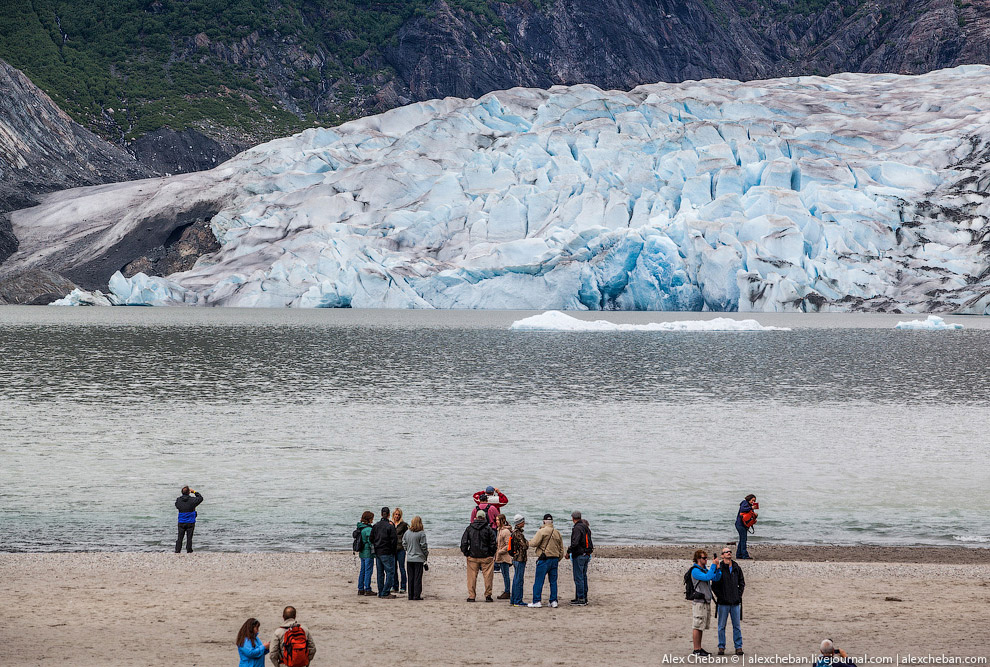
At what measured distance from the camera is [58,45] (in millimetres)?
163625

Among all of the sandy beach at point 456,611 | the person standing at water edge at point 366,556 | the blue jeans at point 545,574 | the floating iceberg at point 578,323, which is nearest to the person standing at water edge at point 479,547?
the sandy beach at point 456,611

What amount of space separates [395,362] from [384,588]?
30.8 metres

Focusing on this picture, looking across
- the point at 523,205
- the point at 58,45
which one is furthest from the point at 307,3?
the point at 523,205

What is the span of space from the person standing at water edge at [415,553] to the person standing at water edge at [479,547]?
0.44 metres

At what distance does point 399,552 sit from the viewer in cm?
1212

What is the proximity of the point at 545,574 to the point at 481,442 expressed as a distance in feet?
40.4

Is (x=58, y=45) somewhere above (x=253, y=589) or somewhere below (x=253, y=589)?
above

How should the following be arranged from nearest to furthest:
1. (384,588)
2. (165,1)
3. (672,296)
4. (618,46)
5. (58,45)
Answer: (384,588) < (672,296) < (58,45) < (165,1) < (618,46)

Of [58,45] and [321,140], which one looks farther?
[58,45]

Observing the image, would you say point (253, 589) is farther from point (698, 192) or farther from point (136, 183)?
point (136, 183)

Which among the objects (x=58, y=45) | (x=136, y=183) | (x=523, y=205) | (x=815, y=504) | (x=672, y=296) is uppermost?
(x=58, y=45)

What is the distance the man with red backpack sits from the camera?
7.84 m

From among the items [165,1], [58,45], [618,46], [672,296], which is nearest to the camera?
[672,296]

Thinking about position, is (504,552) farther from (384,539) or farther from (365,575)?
(365,575)
